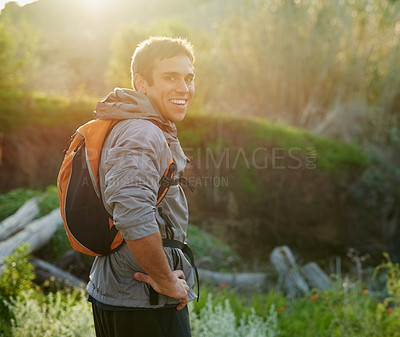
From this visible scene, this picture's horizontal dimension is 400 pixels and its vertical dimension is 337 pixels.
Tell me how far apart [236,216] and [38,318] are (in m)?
8.07

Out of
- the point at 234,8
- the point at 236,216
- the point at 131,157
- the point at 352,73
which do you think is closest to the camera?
the point at 131,157

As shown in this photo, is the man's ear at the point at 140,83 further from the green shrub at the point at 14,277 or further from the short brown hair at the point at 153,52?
the green shrub at the point at 14,277

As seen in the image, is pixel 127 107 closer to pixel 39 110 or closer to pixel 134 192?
pixel 134 192

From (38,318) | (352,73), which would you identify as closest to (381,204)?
(352,73)

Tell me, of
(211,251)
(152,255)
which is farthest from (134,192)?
(211,251)

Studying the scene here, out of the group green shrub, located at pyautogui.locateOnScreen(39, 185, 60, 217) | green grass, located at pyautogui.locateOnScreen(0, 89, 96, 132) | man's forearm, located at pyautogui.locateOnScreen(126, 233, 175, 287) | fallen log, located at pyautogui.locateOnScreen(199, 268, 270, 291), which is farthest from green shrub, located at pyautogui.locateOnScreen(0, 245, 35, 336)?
green grass, located at pyautogui.locateOnScreen(0, 89, 96, 132)

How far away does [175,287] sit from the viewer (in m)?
1.51

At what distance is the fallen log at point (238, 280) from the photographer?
6305 millimetres

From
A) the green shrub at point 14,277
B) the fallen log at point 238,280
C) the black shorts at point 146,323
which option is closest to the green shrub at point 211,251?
the fallen log at point 238,280

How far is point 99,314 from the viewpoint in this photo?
1669 millimetres

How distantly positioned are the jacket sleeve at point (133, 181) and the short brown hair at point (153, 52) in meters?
0.34

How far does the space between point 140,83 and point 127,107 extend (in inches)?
8.2

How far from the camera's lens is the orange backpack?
60.9 inches

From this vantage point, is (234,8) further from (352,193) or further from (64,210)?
(64,210)
